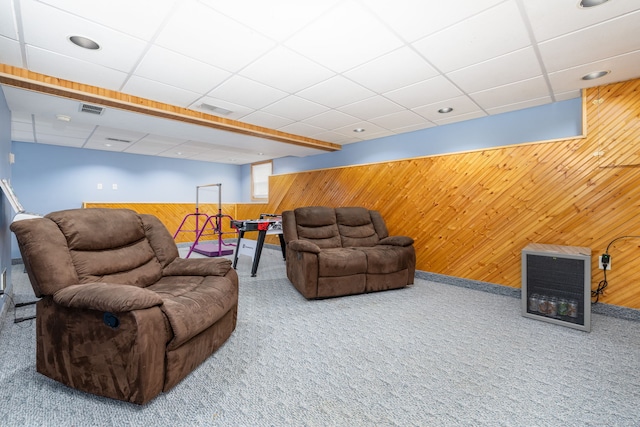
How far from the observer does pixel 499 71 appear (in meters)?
2.79

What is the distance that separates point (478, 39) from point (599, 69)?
4.85 ft

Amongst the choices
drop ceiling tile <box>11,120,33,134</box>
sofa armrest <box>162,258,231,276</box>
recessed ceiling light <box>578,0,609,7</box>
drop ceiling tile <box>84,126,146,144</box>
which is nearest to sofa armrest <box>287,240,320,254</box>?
sofa armrest <box>162,258,231,276</box>

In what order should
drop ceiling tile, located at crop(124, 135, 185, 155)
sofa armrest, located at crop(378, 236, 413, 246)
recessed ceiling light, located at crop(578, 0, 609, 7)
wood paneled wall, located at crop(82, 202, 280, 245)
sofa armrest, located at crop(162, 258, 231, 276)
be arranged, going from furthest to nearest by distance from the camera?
1. wood paneled wall, located at crop(82, 202, 280, 245)
2. drop ceiling tile, located at crop(124, 135, 185, 155)
3. sofa armrest, located at crop(378, 236, 413, 246)
4. sofa armrest, located at crop(162, 258, 231, 276)
5. recessed ceiling light, located at crop(578, 0, 609, 7)

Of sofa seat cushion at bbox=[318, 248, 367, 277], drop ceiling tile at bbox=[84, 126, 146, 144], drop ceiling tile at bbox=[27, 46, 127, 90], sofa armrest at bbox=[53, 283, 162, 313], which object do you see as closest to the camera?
sofa armrest at bbox=[53, 283, 162, 313]

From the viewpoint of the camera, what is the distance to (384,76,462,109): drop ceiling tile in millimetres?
3073

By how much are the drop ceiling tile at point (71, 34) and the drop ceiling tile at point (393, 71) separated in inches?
78.3

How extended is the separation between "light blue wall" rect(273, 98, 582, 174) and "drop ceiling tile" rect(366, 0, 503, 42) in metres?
2.46

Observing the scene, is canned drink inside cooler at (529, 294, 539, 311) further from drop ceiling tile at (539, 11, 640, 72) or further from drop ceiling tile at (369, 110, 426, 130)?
drop ceiling tile at (369, 110, 426, 130)

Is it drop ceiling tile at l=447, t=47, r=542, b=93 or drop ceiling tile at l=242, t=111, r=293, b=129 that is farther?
drop ceiling tile at l=242, t=111, r=293, b=129

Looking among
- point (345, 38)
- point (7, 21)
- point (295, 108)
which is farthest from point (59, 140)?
point (345, 38)

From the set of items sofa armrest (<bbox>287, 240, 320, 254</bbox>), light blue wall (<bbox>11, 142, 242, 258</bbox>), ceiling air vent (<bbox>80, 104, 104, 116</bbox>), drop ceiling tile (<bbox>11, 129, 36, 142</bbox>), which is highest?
drop ceiling tile (<bbox>11, 129, 36, 142</bbox>)

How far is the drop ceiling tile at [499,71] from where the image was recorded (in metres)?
2.54

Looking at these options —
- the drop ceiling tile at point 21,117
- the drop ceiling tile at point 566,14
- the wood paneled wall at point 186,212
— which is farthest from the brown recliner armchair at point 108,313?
the wood paneled wall at point 186,212

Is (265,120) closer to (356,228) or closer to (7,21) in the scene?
(356,228)
